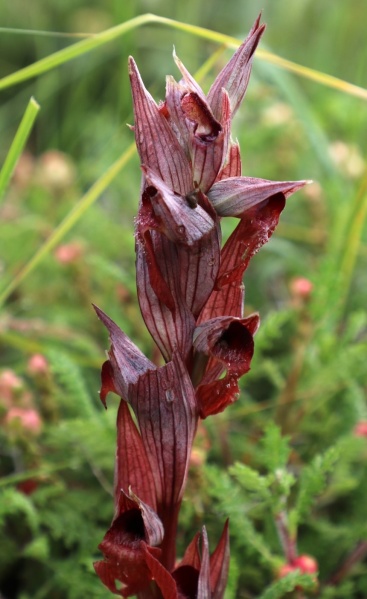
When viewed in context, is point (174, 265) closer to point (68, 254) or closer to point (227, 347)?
point (227, 347)

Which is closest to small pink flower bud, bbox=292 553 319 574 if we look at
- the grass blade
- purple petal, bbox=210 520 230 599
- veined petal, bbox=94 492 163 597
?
purple petal, bbox=210 520 230 599

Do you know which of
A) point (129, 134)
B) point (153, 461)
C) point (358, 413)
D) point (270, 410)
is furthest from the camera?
point (129, 134)

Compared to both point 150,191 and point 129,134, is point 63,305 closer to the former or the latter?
point 129,134

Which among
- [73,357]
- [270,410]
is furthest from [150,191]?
→ [270,410]

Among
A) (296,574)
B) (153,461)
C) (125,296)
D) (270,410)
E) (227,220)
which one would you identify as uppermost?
(227,220)

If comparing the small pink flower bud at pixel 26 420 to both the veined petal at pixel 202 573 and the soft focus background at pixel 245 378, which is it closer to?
the soft focus background at pixel 245 378

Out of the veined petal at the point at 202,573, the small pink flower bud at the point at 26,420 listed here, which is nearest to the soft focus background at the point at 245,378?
the small pink flower bud at the point at 26,420
